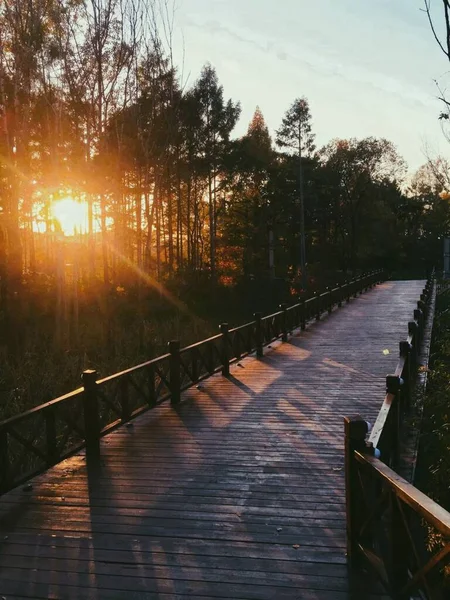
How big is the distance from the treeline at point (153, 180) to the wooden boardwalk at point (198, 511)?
449 inches

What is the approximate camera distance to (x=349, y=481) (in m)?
4.20

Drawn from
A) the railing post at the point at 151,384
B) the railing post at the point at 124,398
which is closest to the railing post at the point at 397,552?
the railing post at the point at 124,398

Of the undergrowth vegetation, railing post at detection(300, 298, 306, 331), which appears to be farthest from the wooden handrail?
railing post at detection(300, 298, 306, 331)

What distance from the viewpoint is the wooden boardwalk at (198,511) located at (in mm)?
4195

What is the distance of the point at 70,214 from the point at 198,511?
38.6 metres

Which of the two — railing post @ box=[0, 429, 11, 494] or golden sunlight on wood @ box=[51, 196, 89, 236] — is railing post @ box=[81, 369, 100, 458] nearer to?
railing post @ box=[0, 429, 11, 494]

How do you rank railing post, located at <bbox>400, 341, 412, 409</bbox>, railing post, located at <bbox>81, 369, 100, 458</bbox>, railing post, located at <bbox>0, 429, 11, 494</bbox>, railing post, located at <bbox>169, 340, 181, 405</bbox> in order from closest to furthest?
railing post, located at <bbox>0, 429, 11, 494</bbox>
railing post, located at <bbox>81, 369, 100, 458</bbox>
railing post, located at <bbox>400, 341, 412, 409</bbox>
railing post, located at <bbox>169, 340, 181, 405</bbox>

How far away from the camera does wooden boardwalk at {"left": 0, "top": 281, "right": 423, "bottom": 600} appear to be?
4.20 meters

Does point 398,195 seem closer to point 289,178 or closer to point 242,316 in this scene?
point 289,178

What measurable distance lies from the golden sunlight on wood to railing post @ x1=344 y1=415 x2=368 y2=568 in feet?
83.2

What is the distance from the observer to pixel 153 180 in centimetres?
3391

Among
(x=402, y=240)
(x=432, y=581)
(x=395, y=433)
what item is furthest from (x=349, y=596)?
(x=402, y=240)

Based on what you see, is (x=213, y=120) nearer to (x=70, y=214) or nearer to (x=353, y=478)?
(x=70, y=214)

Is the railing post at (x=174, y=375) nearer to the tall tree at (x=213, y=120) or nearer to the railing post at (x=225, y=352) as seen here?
the railing post at (x=225, y=352)
